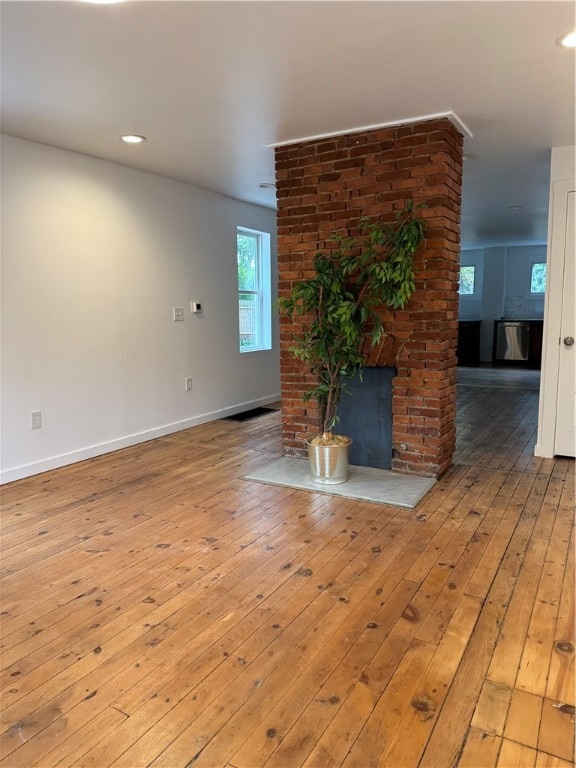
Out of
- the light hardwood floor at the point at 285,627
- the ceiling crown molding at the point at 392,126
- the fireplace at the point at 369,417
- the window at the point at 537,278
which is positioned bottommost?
the light hardwood floor at the point at 285,627

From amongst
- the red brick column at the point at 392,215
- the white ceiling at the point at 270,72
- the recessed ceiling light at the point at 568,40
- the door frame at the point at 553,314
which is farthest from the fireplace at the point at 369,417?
the recessed ceiling light at the point at 568,40

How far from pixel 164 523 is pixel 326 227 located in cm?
222

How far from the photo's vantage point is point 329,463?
3.45 metres

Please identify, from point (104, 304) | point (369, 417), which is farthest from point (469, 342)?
point (104, 304)

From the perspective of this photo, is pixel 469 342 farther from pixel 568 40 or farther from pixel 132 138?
pixel 568 40

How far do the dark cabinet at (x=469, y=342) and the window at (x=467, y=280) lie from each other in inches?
29.7

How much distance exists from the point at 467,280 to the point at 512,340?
5.55ft

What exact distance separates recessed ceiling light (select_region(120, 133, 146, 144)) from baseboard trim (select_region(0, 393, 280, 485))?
227cm

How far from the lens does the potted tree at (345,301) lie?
3.26 meters

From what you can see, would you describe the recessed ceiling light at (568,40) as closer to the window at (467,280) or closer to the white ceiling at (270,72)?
the white ceiling at (270,72)

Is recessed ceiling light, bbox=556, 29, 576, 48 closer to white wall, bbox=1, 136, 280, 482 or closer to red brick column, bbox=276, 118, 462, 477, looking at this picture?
red brick column, bbox=276, 118, 462, 477

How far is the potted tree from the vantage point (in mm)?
3256

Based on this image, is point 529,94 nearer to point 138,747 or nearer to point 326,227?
point 326,227

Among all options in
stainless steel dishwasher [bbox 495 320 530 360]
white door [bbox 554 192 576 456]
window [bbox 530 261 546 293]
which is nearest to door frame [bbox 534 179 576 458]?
Answer: white door [bbox 554 192 576 456]
